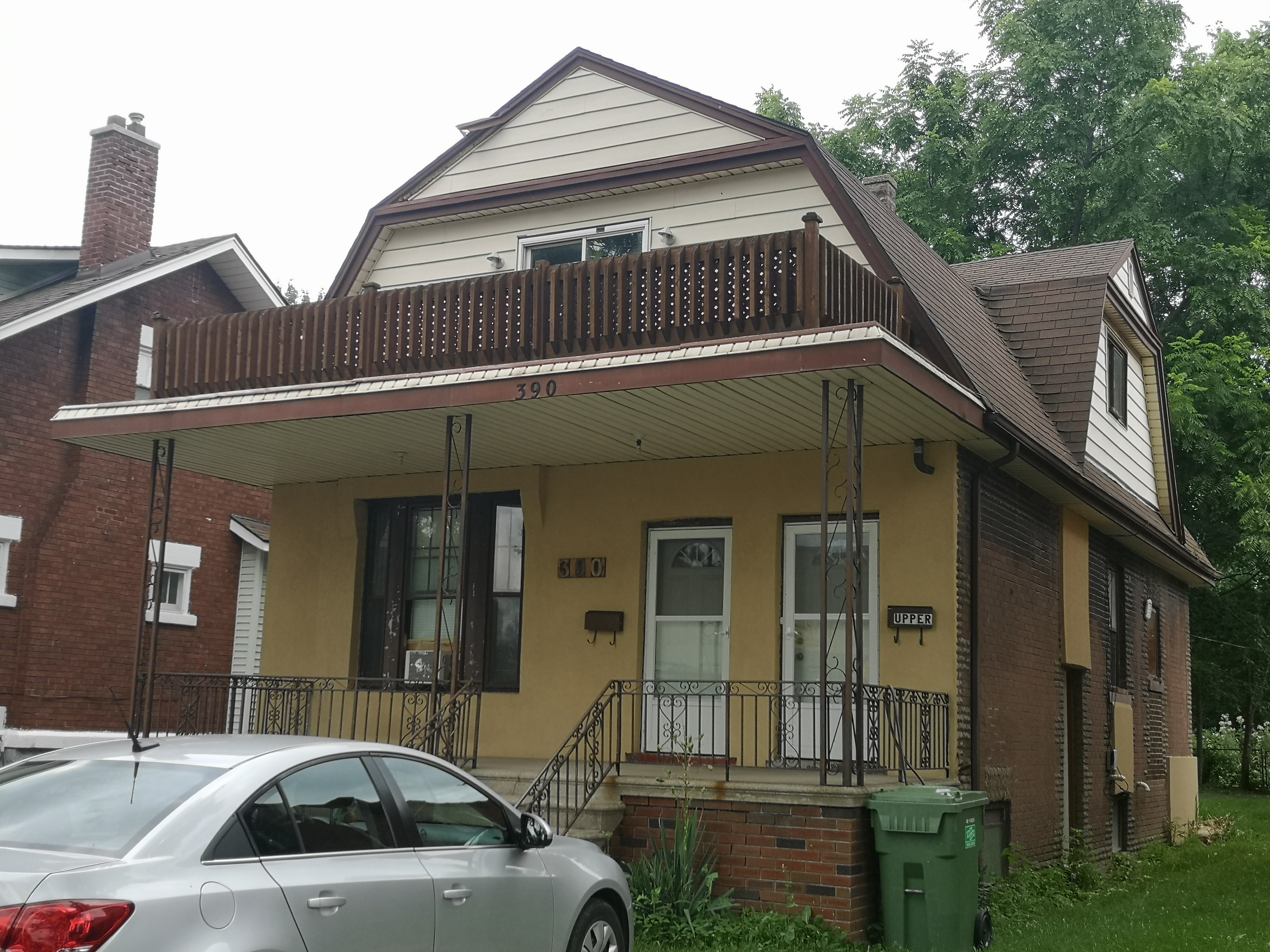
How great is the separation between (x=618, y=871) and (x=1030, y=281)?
38.4ft

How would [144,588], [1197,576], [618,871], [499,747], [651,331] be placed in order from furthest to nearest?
[1197,576]
[499,747]
[144,588]
[651,331]
[618,871]

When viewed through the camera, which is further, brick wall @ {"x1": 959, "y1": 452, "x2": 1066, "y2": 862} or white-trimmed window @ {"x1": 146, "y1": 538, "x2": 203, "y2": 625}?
white-trimmed window @ {"x1": 146, "y1": 538, "x2": 203, "y2": 625}

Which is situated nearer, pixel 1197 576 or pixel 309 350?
pixel 309 350

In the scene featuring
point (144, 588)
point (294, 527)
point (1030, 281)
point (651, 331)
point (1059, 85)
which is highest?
point (1059, 85)

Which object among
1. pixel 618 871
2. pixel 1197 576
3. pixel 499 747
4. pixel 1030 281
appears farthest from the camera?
pixel 1197 576

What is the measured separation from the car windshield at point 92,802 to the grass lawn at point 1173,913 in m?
6.09

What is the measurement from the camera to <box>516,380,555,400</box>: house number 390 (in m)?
9.76

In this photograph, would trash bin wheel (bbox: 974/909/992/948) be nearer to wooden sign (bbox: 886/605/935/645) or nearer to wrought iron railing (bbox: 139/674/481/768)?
wooden sign (bbox: 886/605/935/645)

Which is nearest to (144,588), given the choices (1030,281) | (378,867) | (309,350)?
(309,350)

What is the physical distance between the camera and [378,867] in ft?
17.1

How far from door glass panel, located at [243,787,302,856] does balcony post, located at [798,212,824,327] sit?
539 centimetres

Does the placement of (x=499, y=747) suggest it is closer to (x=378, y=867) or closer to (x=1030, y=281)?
(x=378, y=867)

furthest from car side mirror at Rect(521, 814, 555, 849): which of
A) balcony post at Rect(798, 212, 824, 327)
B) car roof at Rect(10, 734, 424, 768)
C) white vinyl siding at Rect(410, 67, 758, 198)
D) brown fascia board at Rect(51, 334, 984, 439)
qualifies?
white vinyl siding at Rect(410, 67, 758, 198)

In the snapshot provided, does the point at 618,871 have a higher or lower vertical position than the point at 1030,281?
lower
